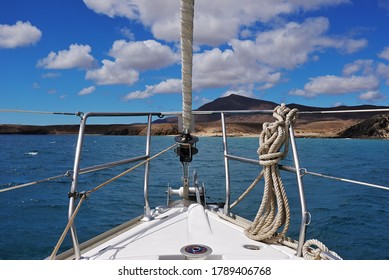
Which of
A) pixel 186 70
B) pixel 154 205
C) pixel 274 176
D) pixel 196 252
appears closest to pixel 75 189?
pixel 196 252

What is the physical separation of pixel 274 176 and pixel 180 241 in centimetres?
88

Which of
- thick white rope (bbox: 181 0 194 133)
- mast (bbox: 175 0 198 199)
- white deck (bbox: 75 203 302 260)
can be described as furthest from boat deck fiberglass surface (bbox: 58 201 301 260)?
thick white rope (bbox: 181 0 194 133)

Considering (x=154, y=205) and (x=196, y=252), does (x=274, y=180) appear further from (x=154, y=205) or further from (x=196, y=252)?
(x=154, y=205)

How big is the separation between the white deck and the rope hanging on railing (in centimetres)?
12

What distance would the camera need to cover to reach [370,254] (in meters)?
5.56

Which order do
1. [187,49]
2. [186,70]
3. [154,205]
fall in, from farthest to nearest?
1. [154,205]
2. [186,70]
3. [187,49]

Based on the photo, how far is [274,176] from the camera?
2.53 metres

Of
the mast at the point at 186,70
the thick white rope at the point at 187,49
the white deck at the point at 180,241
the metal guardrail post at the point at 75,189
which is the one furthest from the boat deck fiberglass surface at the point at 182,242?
the thick white rope at the point at 187,49

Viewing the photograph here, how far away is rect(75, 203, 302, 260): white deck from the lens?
227cm

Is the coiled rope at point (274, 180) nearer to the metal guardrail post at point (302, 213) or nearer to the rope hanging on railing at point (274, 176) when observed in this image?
the rope hanging on railing at point (274, 176)

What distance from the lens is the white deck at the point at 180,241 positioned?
2268mm

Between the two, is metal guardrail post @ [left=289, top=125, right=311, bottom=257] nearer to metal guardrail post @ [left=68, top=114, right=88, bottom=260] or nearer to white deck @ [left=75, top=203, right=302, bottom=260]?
white deck @ [left=75, top=203, right=302, bottom=260]
